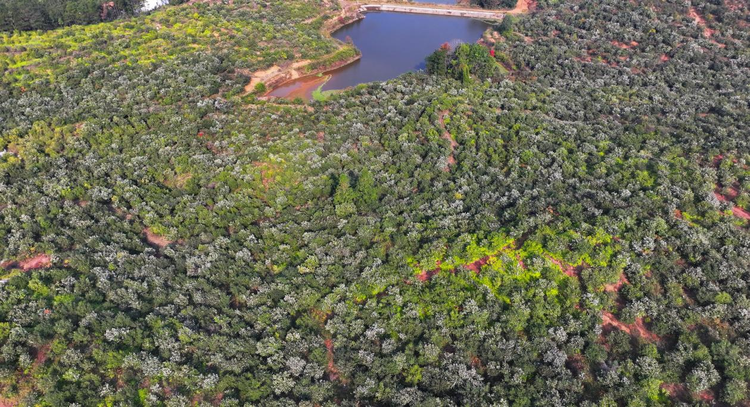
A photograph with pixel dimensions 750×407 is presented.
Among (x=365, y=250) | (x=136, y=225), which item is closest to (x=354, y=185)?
(x=365, y=250)

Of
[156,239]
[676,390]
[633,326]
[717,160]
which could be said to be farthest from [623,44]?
[156,239]

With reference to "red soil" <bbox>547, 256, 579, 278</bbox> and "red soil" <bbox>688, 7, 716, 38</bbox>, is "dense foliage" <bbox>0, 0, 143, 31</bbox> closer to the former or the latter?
"red soil" <bbox>547, 256, 579, 278</bbox>

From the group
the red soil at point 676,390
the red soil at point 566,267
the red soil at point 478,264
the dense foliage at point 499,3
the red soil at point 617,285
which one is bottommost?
the red soil at point 676,390

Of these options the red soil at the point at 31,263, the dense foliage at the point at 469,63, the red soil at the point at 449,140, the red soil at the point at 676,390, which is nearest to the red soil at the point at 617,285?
the red soil at the point at 676,390

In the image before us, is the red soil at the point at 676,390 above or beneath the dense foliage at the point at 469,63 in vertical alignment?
beneath

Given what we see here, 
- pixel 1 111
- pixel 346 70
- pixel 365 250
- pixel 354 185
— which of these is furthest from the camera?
pixel 346 70

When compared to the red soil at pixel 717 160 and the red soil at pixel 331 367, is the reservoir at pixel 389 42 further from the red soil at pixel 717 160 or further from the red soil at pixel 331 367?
the red soil at pixel 717 160

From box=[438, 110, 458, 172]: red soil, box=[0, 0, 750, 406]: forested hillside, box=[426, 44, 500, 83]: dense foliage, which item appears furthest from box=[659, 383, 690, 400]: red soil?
box=[426, 44, 500, 83]: dense foliage

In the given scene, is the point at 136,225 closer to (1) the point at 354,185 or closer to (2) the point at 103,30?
(1) the point at 354,185
